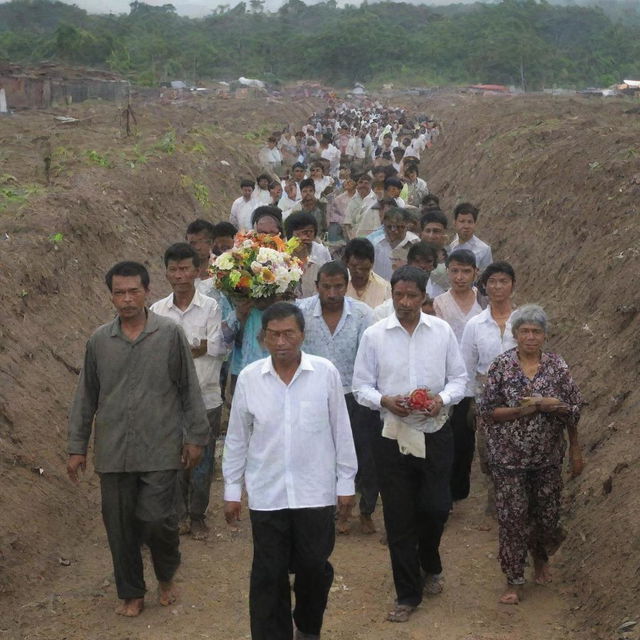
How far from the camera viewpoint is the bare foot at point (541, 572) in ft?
22.1

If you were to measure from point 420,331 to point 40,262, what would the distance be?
6482 mm

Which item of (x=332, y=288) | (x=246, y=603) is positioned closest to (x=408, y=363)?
(x=332, y=288)

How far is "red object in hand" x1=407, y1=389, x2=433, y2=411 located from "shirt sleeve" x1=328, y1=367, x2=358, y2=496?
27.0 inches

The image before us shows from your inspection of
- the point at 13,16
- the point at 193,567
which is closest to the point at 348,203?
the point at 193,567

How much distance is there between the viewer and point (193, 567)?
7301 mm

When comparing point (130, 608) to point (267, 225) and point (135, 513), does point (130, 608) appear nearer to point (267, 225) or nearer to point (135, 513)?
point (135, 513)

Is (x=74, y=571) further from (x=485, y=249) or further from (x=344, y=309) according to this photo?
(x=485, y=249)

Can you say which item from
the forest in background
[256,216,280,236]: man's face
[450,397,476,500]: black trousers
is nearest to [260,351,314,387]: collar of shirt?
[450,397,476,500]: black trousers

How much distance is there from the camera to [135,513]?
617cm

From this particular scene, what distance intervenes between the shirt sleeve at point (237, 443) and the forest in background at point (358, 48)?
216 ft

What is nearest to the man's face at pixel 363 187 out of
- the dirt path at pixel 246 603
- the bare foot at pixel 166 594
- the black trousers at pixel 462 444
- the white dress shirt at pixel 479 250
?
the white dress shirt at pixel 479 250

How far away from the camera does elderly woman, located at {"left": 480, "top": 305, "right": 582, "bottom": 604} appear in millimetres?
6227

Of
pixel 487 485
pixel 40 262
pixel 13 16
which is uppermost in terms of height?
pixel 13 16

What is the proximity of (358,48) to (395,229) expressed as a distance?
99.0 m
